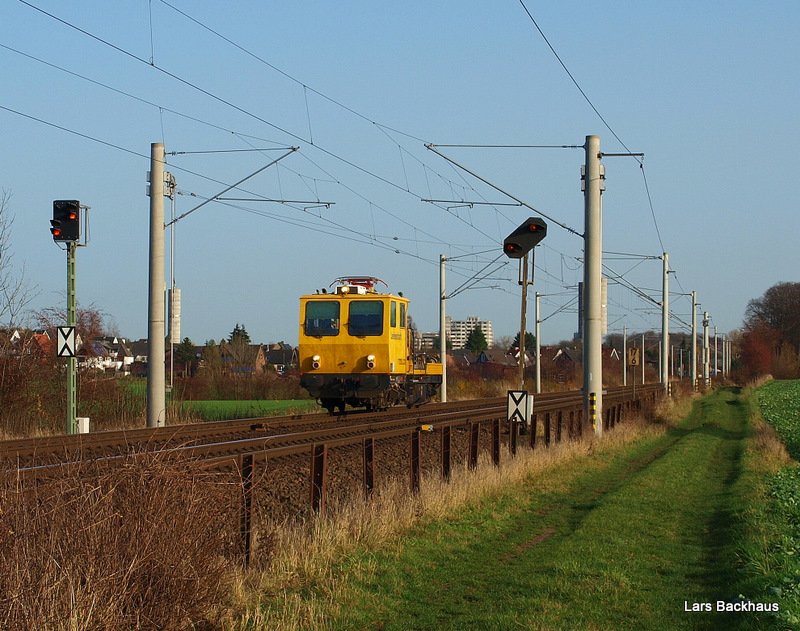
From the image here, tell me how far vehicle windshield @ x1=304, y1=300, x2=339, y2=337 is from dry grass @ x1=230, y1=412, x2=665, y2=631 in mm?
13994

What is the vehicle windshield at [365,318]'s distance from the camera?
30.2 metres

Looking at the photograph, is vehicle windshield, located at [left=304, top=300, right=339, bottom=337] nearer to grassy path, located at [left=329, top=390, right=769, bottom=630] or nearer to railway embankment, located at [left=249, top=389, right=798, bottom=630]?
railway embankment, located at [left=249, top=389, right=798, bottom=630]

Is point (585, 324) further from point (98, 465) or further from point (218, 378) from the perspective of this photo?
point (218, 378)

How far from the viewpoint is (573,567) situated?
9.81 meters

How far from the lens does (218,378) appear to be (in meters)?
48.2

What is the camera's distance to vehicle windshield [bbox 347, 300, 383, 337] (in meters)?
30.2

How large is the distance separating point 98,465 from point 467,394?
165 ft

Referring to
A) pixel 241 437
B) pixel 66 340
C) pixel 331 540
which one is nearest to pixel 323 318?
pixel 241 437

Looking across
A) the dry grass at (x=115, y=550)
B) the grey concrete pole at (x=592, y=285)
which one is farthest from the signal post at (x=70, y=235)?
the dry grass at (x=115, y=550)

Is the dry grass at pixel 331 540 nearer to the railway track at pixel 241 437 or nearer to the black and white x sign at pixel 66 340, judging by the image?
the railway track at pixel 241 437

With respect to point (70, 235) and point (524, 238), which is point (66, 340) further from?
point (524, 238)

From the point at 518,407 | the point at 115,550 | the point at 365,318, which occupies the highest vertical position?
the point at 365,318

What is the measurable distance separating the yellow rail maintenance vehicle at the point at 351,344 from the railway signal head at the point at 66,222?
971 centimetres

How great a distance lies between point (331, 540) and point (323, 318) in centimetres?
2056
